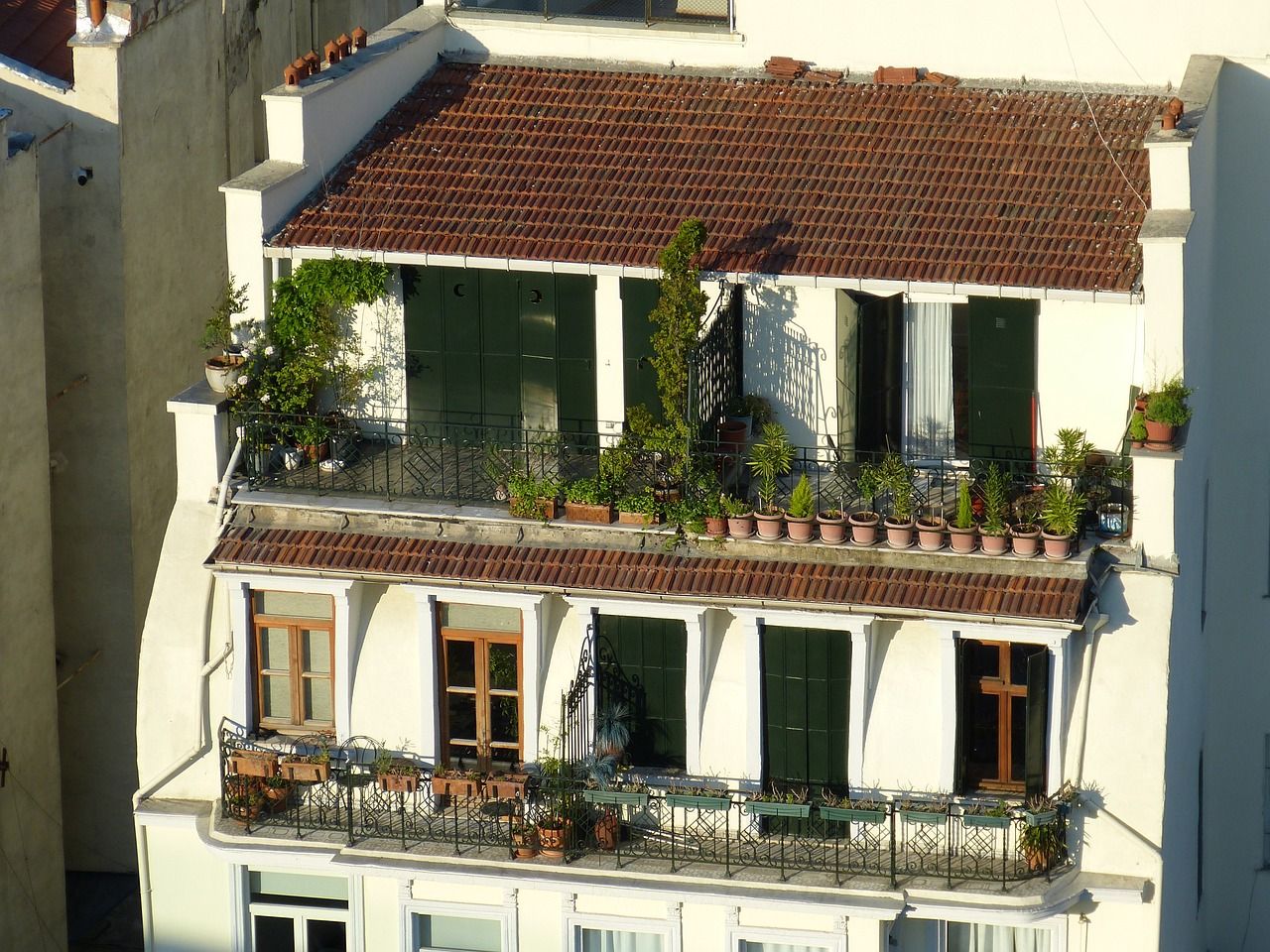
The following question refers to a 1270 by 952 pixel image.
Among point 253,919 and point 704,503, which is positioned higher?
point 704,503

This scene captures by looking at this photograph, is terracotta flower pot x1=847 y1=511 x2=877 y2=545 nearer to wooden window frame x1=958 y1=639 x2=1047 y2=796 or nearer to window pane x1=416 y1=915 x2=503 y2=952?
wooden window frame x1=958 y1=639 x2=1047 y2=796

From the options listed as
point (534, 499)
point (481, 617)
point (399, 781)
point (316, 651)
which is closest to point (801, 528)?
point (534, 499)

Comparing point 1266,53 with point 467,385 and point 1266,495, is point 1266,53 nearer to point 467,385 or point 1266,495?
point 1266,495

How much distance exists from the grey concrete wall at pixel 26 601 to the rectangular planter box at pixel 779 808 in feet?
38.0

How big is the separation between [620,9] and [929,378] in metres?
7.31

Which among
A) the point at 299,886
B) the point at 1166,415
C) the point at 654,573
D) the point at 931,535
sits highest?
the point at 1166,415

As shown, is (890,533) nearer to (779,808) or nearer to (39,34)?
(779,808)

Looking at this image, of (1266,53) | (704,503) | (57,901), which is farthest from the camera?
(57,901)

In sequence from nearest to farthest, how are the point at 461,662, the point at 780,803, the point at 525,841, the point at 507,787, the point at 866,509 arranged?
the point at 780,803, the point at 866,509, the point at 507,787, the point at 525,841, the point at 461,662

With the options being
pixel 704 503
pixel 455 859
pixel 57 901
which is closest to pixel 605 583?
pixel 704 503

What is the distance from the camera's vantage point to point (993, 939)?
123ft

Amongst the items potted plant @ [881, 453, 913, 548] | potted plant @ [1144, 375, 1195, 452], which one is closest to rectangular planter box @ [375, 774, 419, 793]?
potted plant @ [881, 453, 913, 548]

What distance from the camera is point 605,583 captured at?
119ft

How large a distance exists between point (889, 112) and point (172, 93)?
12.2 metres
